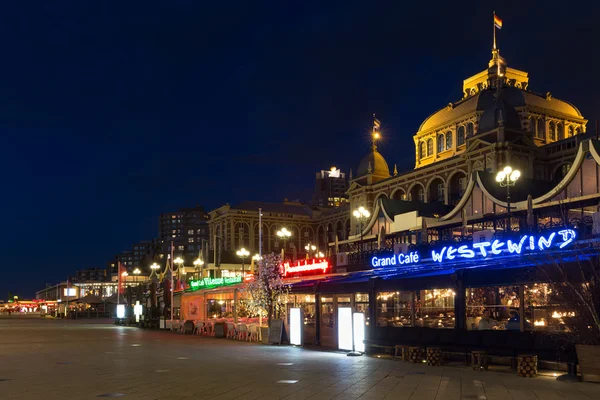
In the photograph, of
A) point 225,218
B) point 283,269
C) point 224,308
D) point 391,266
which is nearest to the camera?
point 391,266

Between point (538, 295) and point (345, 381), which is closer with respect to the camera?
point (345, 381)

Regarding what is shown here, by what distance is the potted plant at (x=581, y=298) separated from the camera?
17938 millimetres

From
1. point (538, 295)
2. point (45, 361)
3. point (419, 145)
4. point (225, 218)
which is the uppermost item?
point (419, 145)

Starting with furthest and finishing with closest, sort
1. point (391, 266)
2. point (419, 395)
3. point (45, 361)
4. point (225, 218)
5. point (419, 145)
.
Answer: point (225, 218) < point (419, 145) < point (391, 266) < point (45, 361) < point (419, 395)

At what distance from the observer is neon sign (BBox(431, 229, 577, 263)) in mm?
21406

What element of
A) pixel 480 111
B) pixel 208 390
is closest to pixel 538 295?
pixel 208 390

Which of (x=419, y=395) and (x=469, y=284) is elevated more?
(x=469, y=284)

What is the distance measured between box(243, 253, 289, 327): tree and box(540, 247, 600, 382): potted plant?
1822 cm

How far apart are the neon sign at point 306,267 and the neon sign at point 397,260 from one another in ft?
15.9

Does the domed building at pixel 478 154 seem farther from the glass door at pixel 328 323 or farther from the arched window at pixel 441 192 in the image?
the glass door at pixel 328 323

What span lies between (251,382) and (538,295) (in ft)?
30.8

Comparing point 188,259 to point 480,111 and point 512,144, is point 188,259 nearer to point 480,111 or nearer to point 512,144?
point 480,111

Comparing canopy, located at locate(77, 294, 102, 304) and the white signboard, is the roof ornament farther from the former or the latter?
the white signboard

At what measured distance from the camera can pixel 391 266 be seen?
30828 millimetres
